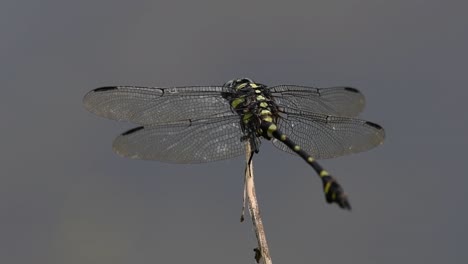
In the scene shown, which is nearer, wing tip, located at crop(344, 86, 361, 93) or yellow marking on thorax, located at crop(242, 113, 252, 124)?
yellow marking on thorax, located at crop(242, 113, 252, 124)

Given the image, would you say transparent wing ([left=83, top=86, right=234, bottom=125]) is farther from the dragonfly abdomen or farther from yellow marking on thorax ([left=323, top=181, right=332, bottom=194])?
yellow marking on thorax ([left=323, top=181, right=332, bottom=194])

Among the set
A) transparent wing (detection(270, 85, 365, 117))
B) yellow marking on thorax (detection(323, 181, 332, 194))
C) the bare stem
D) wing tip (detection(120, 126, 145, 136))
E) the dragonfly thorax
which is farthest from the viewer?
transparent wing (detection(270, 85, 365, 117))

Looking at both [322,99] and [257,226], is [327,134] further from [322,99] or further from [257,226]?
[257,226]

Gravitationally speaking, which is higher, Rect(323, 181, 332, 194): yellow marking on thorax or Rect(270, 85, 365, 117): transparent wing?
Rect(270, 85, 365, 117): transparent wing

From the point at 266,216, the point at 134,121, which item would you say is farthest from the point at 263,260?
the point at 266,216

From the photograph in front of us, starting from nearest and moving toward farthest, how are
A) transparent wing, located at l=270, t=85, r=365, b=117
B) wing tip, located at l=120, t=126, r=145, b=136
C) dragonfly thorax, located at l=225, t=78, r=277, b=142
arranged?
wing tip, located at l=120, t=126, r=145, b=136, dragonfly thorax, located at l=225, t=78, r=277, b=142, transparent wing, located at l=270, t=85, r=365, b=117

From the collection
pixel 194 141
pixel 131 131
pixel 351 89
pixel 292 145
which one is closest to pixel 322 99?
pixel 351 89

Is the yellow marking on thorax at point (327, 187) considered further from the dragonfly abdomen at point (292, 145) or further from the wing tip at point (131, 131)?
the wing tip at point (131, 131)

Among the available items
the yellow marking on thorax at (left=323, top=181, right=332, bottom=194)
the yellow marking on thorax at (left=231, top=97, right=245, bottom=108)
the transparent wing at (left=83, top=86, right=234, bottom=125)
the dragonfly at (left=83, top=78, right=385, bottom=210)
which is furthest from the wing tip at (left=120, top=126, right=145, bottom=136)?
the yellow marking on thorax at (left=323, top=181, right=332, bottom=194)

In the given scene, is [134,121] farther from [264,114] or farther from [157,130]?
[264,114]
